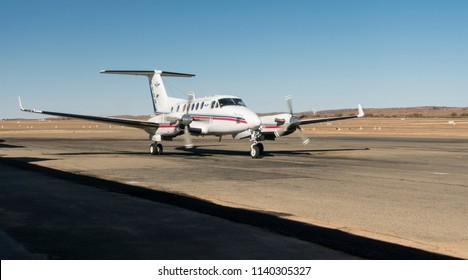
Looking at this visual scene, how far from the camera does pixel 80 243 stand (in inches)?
344

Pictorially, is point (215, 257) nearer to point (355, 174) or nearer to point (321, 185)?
point (321, 185)

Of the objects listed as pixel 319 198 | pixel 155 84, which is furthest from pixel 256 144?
pixel 319 198

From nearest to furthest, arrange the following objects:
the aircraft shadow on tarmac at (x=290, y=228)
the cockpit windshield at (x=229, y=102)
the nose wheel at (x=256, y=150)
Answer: the aircraft shadow on tarmac at (x=290, y=228)
the nose wheel at (x=256, y=150)
the cockpit windshield at (x=229, y=102)

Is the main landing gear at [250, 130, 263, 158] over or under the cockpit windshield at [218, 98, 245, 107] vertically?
under

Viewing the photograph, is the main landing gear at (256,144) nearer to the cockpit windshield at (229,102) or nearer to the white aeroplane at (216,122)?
the white aeroplane at (216,122)

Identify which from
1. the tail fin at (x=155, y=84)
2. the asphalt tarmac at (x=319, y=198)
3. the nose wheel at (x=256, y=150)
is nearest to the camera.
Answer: the asphalt tarmac at (x=319, y=198)

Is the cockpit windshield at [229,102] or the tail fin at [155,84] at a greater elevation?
the tail fin at [155,84]

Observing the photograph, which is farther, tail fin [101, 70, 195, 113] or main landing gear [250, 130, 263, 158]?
tail fin [101, 70, 195, 113]

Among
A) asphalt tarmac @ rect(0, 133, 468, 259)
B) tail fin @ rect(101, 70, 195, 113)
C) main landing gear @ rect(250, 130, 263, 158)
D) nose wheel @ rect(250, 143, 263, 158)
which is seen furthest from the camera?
tail fin @ rect(101, 70, 195, 113)

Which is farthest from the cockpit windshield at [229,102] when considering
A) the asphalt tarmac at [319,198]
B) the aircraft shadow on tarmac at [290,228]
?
the aircraft shadow on tarmac at [290,228]

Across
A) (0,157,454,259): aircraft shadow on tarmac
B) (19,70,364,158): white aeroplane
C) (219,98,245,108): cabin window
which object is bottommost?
(0,157,454,259): aircraft shadow on tarmac

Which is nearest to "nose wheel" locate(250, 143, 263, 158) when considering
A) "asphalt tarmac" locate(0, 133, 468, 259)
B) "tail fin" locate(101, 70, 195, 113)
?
"asphalt tarmac" locate(0, 133, 468, 259)

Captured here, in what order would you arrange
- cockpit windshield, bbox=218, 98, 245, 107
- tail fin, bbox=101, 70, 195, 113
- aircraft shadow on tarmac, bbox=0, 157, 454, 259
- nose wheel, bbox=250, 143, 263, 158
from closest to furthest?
aircraft shadow on tarmac, bbox=0, 157, 454, 259
nose wheel, bbox=250, 143, 263, 158
cockpit windshield, bbox=218, 98, 245, 107
tail fin, bbox=101, 70, 195, 113

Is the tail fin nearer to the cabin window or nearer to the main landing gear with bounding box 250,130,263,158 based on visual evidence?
the cabin window
